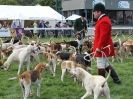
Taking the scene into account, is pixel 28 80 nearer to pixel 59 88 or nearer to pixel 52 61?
pixel 59 88

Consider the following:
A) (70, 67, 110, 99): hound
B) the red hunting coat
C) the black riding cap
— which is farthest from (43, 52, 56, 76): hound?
(70, 67, 110, 99): hound

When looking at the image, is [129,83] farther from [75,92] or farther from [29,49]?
[29,49]

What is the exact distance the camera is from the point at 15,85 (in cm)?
1168

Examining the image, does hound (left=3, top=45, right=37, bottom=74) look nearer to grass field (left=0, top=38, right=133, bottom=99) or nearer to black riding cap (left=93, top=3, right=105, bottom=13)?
grass field (left=0, top=38, right=133, bottom=99)

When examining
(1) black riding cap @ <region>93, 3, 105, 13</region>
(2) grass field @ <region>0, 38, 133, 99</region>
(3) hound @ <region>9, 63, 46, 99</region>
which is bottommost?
(2) grass field @ <region>0, 38, 133, 99</region>

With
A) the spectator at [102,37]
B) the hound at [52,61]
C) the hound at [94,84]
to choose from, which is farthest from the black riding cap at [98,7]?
the hound at [52,61]

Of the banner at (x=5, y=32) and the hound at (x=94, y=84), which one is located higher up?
the hound at (x=94, y=84)

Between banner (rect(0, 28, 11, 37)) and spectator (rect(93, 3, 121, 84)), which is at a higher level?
spectator (rect(93, 3, 121, 84))

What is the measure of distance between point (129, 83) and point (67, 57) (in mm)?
2541

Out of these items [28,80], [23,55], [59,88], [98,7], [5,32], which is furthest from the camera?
[5,32]

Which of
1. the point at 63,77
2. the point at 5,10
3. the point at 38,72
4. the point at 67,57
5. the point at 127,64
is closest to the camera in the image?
the point at 38,72

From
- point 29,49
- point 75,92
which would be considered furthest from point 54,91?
point 29,49

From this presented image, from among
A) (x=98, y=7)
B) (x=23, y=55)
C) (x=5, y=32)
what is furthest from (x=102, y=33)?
(x=5, y=32)

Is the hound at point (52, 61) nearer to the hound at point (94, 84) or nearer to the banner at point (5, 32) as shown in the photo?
the hound at point (94, 84)
